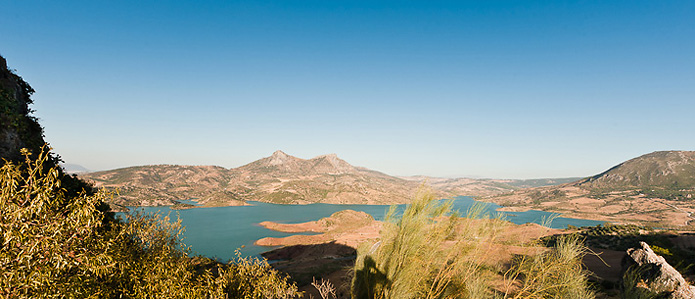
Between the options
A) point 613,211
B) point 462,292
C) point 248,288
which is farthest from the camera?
point 613,211

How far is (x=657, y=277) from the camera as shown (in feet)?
43.9

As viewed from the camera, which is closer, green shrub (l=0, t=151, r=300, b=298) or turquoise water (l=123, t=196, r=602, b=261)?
green shrub (l=0, t=151, r=300, b=298)

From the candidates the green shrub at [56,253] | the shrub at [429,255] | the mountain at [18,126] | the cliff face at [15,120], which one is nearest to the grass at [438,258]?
the shrub at [429,255]

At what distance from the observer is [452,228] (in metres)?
5.31

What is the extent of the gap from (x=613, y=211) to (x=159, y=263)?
219 metres

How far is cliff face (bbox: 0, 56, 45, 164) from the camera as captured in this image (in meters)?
20.0

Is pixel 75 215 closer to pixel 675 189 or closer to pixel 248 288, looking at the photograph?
pixel 248 288

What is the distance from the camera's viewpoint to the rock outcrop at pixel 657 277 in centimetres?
1186

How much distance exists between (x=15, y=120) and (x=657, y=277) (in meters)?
44.5

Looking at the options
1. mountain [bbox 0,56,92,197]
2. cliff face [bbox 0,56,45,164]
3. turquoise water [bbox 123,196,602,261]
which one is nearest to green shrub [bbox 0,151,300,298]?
mountain [bbox 0,56,92,197]

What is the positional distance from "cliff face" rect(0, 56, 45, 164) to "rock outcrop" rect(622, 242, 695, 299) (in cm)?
3728

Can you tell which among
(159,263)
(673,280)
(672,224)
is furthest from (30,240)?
(672,224)

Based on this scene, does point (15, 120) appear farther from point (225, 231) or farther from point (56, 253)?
point (225, 231)

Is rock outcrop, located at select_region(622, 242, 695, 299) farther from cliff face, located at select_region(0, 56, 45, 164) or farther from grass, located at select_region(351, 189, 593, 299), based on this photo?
cliff face, located at select_region(0, 56, 45, 164)
